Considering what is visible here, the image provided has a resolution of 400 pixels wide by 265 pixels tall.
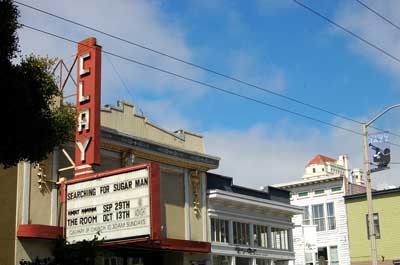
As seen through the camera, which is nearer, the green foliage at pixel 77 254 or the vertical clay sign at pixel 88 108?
the green foliage at pixel 77 254

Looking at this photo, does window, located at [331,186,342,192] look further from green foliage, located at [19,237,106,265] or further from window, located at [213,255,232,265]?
green foliage, located at [19,237,106,265]

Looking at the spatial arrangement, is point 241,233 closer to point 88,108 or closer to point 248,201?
point 248,201

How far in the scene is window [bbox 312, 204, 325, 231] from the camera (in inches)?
2288

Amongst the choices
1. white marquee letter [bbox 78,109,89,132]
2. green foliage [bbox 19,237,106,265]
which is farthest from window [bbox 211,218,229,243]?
green foliage [bbox 19,237,106,265]

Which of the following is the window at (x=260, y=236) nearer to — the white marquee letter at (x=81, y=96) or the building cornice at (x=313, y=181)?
the white marquee letter at (x=81, y=96)

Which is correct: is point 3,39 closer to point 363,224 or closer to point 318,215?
point 363,224

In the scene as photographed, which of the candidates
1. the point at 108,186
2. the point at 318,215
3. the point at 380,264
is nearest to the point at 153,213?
the point at 108,186

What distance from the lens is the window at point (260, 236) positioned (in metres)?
37.6

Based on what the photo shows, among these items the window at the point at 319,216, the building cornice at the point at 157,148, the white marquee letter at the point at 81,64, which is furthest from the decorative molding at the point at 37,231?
the window at the point at 319,216

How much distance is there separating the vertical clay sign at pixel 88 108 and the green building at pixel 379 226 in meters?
33.3

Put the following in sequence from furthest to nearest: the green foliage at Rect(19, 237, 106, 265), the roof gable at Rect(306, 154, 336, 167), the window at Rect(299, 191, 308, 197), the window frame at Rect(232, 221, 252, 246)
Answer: the roof gable at Rect(306, 154, 336, 167), the window at Rect(299, 191, 308, 197), the window frame at Rect(232, 221, 252, 246), the green foliage at Rect(19, 237, 106, 265)

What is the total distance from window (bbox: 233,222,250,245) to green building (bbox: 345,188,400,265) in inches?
746

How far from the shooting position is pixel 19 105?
43.4 ft

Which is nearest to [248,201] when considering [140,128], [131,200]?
[140,128]
